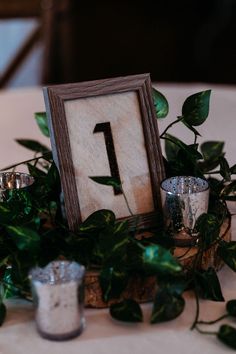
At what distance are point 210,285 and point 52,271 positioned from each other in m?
0.19

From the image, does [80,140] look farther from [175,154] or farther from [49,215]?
[175,154]

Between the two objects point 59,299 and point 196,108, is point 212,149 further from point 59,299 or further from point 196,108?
point 59,299

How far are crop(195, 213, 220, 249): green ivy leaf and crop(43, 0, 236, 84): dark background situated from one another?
2.99 meters

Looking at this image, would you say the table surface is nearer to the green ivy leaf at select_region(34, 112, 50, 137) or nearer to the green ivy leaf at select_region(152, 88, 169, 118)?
the green ivy leaf at select_region(152, 88, 169, 118)

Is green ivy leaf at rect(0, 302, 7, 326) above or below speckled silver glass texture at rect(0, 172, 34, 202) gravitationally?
below

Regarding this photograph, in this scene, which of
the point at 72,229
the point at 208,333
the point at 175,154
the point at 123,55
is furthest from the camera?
the point at 123,55

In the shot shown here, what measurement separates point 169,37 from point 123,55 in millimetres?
362

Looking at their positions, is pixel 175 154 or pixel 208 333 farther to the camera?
pixel 175 154

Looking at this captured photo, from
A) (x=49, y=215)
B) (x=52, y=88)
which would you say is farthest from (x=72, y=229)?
(x=52, y=88)

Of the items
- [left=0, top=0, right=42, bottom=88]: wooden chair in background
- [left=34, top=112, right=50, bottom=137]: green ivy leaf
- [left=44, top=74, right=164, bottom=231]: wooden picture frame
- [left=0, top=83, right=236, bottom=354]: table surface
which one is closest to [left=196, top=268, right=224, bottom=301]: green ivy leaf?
[left=0, top=83, right=236, bottom=354]: table surface

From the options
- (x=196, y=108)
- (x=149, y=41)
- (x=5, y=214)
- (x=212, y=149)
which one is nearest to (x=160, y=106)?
(x=196, y=108)

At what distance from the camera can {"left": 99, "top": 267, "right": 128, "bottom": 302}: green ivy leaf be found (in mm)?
739

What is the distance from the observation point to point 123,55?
409 centimetres

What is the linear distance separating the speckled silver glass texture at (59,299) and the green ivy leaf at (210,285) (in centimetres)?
15
